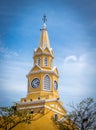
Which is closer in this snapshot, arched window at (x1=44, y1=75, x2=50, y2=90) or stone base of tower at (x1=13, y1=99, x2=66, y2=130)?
stone base of tower at (x1=13, y1=99, x2=66, y2=130)

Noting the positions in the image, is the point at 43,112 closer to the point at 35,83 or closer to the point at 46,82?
the point at 46,82

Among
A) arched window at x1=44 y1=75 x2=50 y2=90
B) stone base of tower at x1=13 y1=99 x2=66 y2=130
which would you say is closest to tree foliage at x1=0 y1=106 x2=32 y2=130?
stone base of tower at x1=13 y1=99 x2=66 y2=130

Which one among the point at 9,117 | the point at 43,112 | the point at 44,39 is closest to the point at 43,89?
the point at 43,112

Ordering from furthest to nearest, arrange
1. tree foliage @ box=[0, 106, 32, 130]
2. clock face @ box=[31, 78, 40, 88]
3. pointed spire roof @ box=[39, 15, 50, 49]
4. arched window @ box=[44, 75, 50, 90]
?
pointed spire roof @ box=[39, 15, 50, 49] < clock face @ box=[31, 78, 40, 88] < arched window @ box=[44, 75, 50, 90] < tree foliage @ box=[0, 106, 32, 130]

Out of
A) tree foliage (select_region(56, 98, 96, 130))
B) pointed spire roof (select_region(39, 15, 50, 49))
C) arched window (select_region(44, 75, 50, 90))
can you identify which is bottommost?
tree foliage (select_region(56, 98, 96, 130))

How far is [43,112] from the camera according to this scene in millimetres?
54531

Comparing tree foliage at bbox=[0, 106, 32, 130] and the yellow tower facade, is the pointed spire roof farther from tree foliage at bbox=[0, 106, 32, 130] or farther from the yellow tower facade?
tree foliage at bbox=[0, 106, 32, 130]

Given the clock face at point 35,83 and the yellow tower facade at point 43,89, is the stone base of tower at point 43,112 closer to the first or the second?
the yellow tower facade at point 43,89

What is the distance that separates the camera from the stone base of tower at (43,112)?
50406 millimetres

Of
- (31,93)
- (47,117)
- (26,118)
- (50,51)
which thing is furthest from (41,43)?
(26,118)

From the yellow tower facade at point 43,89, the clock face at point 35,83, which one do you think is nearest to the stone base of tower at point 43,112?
the yellow tower facade at point 43,89

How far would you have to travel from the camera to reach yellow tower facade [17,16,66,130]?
5469 cm

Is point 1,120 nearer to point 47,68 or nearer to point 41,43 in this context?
point 47,68

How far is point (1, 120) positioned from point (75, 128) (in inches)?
488
